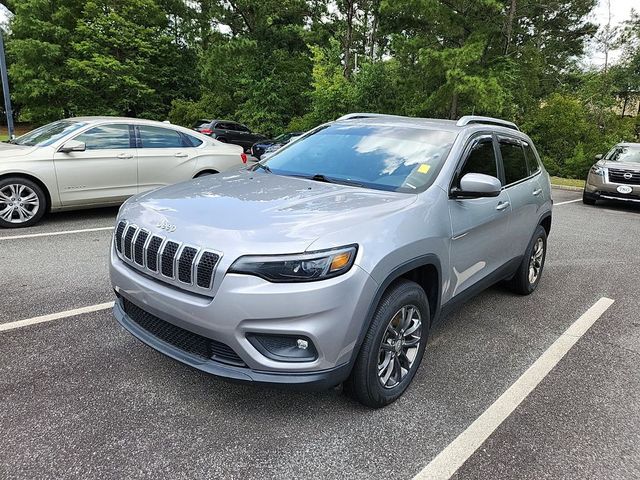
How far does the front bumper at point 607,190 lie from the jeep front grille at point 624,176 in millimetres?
103

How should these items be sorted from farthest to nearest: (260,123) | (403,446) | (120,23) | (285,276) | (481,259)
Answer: (260,123), (120,23), (481,259), (403,446), (285,276)

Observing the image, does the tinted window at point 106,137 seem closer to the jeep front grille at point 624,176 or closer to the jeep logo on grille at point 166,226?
the jeep logo on grille at point 166,226

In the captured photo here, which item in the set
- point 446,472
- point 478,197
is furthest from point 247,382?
point 478,197

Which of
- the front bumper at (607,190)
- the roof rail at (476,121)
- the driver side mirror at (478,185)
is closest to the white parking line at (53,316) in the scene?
the driver side mirror at (478,185)

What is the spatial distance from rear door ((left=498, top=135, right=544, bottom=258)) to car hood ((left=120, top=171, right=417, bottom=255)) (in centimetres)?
160

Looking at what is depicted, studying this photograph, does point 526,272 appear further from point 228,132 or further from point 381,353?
point 228,132

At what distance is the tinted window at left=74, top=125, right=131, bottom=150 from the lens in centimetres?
688

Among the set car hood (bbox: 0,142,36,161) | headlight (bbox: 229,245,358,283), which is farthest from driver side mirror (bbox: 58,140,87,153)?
headlight (bbox: 229,245,358,283)

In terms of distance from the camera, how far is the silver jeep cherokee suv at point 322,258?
2.25 m

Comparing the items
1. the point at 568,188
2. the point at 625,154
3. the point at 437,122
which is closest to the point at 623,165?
the point at 625,154

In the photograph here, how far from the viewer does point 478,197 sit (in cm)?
327

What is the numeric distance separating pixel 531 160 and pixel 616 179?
26.7 feet

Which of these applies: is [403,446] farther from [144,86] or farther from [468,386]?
[144,86]

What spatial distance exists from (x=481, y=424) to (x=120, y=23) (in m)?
27.4
